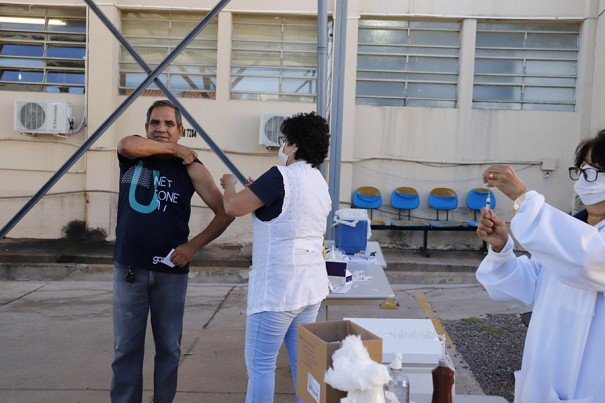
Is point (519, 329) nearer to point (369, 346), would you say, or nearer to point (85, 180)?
point (369, 346)

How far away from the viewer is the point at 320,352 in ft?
5.92

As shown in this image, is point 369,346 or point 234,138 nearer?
point 369,346

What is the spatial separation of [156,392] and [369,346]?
1972 millimetres

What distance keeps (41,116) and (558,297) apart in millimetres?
8895

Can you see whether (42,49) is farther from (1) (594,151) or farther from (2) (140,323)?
(1) (594,151)

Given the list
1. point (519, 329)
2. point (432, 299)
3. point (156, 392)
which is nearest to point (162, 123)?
point (156, 392)

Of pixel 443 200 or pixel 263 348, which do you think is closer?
pixel 263 348

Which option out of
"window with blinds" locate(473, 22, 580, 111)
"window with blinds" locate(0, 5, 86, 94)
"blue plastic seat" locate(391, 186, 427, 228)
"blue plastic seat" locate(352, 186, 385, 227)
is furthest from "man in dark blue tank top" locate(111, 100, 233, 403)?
"window with blinds" locate(473, 22, 580, 111)

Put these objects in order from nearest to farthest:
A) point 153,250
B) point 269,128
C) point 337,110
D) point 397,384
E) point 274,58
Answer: point 397,384
point 153,250
point 337,110
point 269,128
point 274,58

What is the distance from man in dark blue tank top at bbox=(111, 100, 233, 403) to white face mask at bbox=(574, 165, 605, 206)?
191cm

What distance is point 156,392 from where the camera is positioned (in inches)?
132

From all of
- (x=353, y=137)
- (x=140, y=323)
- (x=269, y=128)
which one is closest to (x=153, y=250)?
(x=140, y=323)

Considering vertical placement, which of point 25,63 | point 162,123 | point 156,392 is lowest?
point 156,392

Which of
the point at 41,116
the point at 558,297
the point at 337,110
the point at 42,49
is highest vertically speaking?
the point at 42,49
